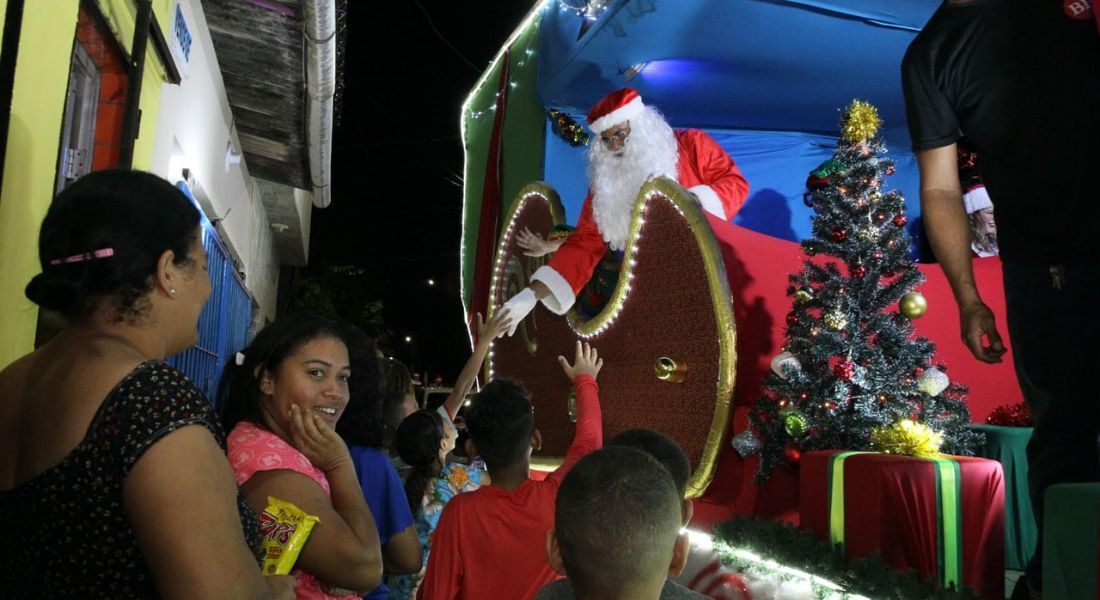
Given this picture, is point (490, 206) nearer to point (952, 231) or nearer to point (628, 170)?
point (628, 170)

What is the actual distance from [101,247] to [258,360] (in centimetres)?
92

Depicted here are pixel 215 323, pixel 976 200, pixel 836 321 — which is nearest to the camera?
pixel 836 321

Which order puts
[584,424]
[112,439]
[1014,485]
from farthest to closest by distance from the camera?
[1014,485]
[584,424]
[112,439]

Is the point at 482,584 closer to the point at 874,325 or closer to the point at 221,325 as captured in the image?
the point at 874,325

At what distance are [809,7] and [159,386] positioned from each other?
13.4 feet

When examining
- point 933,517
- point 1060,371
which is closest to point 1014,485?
point 933,517

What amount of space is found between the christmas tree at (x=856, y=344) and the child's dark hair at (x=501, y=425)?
3.81 feet

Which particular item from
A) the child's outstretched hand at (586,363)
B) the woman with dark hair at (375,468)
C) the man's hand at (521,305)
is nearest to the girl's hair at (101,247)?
the woman with dark hair at (375,468)

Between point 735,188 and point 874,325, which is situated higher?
point 735,188

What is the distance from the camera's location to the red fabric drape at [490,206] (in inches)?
282

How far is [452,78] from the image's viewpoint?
1420 cm

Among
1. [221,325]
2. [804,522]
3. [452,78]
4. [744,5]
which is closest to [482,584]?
[804,522]

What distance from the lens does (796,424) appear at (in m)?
3.52

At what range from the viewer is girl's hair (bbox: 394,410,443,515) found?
154 inches
